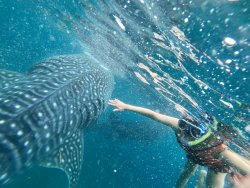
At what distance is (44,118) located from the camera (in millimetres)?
4863

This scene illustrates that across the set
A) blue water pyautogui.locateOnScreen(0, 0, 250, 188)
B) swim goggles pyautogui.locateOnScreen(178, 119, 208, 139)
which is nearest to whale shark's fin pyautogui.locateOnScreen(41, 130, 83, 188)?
blue water pyautogui.locateOnScreen(0, 0, 250, 188)

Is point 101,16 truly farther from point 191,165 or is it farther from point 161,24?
point 191,165

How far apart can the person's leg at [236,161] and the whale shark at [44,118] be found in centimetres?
375

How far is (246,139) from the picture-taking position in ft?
44.5

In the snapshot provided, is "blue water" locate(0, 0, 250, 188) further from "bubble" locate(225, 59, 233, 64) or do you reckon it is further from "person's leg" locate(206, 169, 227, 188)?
"person's leg" locate(206, 169, 227, 188)

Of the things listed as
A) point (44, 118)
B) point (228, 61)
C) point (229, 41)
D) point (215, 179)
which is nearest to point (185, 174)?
point (215, 179)

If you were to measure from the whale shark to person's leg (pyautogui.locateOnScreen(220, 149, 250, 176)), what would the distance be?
375 centimetres

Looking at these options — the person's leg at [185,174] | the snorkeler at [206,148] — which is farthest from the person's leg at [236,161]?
the person's leg at [185,174]

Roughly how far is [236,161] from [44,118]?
416cm

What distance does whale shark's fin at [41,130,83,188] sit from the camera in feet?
19.3

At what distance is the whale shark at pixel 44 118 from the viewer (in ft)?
13.4

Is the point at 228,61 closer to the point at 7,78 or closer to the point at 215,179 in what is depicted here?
the point at 215,179

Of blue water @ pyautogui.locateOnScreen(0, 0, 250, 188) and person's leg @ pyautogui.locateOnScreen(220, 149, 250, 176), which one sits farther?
blue water @ pyautogui.locateOnScreen(0, 0, 250, 188)

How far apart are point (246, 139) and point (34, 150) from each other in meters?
12.4
